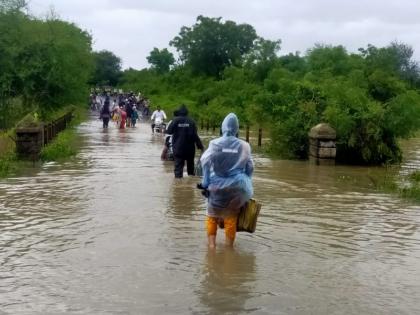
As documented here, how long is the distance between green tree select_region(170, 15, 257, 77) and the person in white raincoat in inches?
2877

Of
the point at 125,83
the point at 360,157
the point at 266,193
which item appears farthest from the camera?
the point at 125,83

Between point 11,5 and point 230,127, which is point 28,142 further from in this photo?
point 11,5

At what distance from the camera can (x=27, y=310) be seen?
6.12 m

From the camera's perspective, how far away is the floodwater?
650cm

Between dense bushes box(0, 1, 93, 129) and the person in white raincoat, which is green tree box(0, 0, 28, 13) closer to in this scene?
dense bushes box(0, 1, 93, 129)

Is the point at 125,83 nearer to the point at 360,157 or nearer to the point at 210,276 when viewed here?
the point at 360,157

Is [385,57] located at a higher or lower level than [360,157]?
higher

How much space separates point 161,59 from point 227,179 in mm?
104005

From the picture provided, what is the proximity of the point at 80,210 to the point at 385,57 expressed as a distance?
3682 centimetres

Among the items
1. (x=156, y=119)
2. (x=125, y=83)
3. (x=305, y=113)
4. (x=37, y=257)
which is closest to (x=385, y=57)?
(x=156, y=119)

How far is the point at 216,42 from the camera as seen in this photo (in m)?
82.8

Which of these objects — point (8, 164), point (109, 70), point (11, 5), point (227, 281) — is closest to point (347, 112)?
point (8, 164)

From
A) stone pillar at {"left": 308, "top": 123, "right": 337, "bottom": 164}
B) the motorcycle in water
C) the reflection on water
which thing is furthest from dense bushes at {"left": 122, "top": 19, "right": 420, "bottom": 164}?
the reflection on water

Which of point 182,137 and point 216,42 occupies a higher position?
point 216,42
